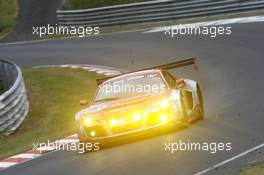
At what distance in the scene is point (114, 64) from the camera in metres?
26.7

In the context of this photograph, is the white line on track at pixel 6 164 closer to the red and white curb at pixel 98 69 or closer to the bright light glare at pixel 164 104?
the bright light glare at pixel 164 104

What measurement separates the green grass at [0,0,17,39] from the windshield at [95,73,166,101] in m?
28.4

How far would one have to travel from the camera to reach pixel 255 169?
885 centimetres

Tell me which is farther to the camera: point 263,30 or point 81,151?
point 263,30

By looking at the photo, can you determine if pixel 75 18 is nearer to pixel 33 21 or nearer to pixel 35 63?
pixel 33 21

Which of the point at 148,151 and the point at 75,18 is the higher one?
the point at 148,151

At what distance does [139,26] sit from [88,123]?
23331mm

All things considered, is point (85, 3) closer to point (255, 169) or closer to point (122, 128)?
point (122, 128)

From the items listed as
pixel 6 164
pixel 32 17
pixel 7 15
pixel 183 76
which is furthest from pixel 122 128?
pixel 7 15

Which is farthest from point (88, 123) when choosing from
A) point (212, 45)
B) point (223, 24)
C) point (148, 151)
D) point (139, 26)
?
point (139, 26)

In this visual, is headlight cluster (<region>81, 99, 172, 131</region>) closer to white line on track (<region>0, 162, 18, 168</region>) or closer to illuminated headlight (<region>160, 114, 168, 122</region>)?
illuminated headlight (<region>160, 114, 168, 122</region>)

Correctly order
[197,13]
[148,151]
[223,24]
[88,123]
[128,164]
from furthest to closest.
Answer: [197,13], [223,24], [88,123], [148,151], [128,164]

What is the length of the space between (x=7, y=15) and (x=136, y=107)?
33.4m

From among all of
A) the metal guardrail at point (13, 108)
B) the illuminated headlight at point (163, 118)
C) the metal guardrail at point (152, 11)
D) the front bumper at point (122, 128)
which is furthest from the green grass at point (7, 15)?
the illuminated headlight at point (163, 118)
